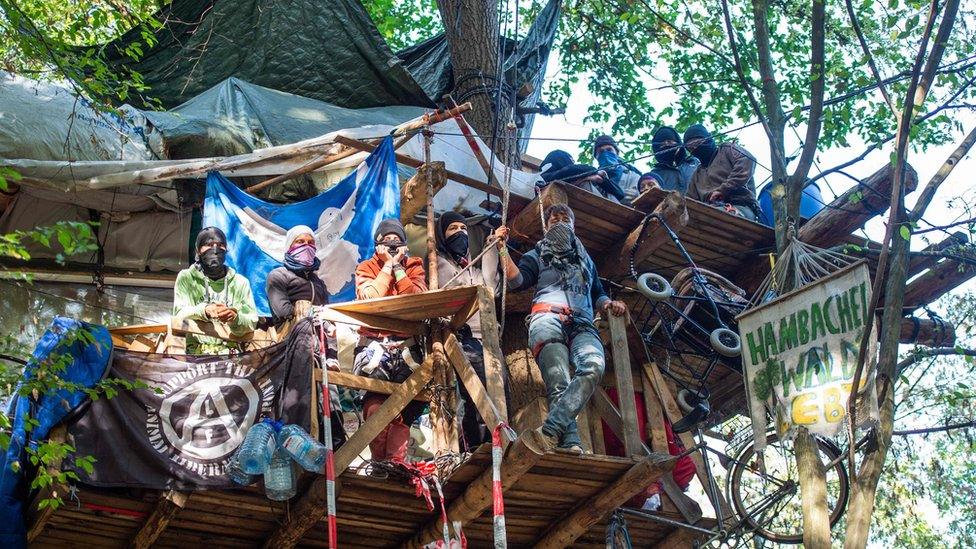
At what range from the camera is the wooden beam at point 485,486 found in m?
7.53

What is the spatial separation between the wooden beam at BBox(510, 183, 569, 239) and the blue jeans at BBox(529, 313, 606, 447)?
1.72 meters

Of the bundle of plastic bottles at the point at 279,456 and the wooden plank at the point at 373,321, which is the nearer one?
the bundle of plastic bottles at the point at 279,456

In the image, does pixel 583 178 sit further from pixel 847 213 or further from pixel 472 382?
pixel 472 382

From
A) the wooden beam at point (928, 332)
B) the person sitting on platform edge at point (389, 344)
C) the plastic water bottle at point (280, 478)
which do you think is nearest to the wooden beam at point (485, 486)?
the person sitting on platform edge at point (389, 344)

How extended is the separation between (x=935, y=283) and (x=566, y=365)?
4875 millimetres

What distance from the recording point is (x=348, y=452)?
7.79 m

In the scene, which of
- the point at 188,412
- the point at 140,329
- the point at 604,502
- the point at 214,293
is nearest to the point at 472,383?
the point at 604,502

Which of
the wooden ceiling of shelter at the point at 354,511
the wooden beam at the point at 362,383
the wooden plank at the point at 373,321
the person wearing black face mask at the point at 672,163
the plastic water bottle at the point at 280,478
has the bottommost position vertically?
the plastic water bottle at the point at 280,478

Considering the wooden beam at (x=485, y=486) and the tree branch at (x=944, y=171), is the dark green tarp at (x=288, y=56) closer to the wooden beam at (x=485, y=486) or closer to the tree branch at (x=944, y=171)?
the wooden beam at (x=485, y=486)

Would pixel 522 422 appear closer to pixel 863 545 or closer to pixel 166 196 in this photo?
pixel 863 545

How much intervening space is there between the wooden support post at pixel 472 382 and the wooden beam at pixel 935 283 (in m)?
4.87

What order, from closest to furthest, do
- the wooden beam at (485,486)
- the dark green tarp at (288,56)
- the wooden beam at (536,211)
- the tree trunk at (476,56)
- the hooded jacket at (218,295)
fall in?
the wooden beam at (485,486)
the hooded jacket at (218,295)
the wooden beam at (536,211)
the tree trunk at (476,56)
the dark green tarp at (288,56)

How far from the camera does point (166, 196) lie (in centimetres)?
1143

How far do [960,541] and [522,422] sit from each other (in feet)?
29.7
